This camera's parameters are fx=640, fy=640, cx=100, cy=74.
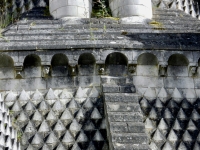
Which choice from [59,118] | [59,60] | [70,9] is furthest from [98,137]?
[70,9]

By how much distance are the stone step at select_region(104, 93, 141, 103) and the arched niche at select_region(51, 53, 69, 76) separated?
1027 millimetres

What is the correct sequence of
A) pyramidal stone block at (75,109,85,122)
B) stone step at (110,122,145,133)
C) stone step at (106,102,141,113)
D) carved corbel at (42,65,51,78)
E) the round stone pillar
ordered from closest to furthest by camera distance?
stone step at (110,122,145,133)
stone step at (106,102,141,113)
pyramidal stone block at (75,109,85,122)
carved corbel at (42,65,51,78)
the round stone pillar

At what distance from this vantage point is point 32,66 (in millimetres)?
12016

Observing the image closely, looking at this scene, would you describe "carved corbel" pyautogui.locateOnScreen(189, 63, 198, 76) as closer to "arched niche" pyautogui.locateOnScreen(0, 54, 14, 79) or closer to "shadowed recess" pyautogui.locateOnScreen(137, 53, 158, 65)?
"shadowed recess" pyautogui.locateOnScreen(137, 53, 158, 65)

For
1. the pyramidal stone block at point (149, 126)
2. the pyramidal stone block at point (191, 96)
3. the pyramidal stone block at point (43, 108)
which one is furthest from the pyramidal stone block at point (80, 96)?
the pyramidal stone block at point (191, 96)

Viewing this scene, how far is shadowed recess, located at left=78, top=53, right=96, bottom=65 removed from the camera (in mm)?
12047

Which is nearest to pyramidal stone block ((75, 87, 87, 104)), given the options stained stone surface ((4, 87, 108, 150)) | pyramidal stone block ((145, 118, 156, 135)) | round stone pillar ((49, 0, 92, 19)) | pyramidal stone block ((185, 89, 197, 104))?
stained stone surface ((4, 87, 108, 150))

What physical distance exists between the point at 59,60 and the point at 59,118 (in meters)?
1.24

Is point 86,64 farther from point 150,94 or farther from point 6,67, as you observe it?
point 6,67

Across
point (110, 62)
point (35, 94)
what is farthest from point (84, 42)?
point (35, 94)

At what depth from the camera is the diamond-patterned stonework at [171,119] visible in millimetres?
11344

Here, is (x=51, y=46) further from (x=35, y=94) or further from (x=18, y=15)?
(x=18, y=15)

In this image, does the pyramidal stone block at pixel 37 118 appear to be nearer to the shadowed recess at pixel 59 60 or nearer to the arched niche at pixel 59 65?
the arched niche at pixel 59 65

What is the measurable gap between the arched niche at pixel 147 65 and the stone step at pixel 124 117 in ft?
4.27
